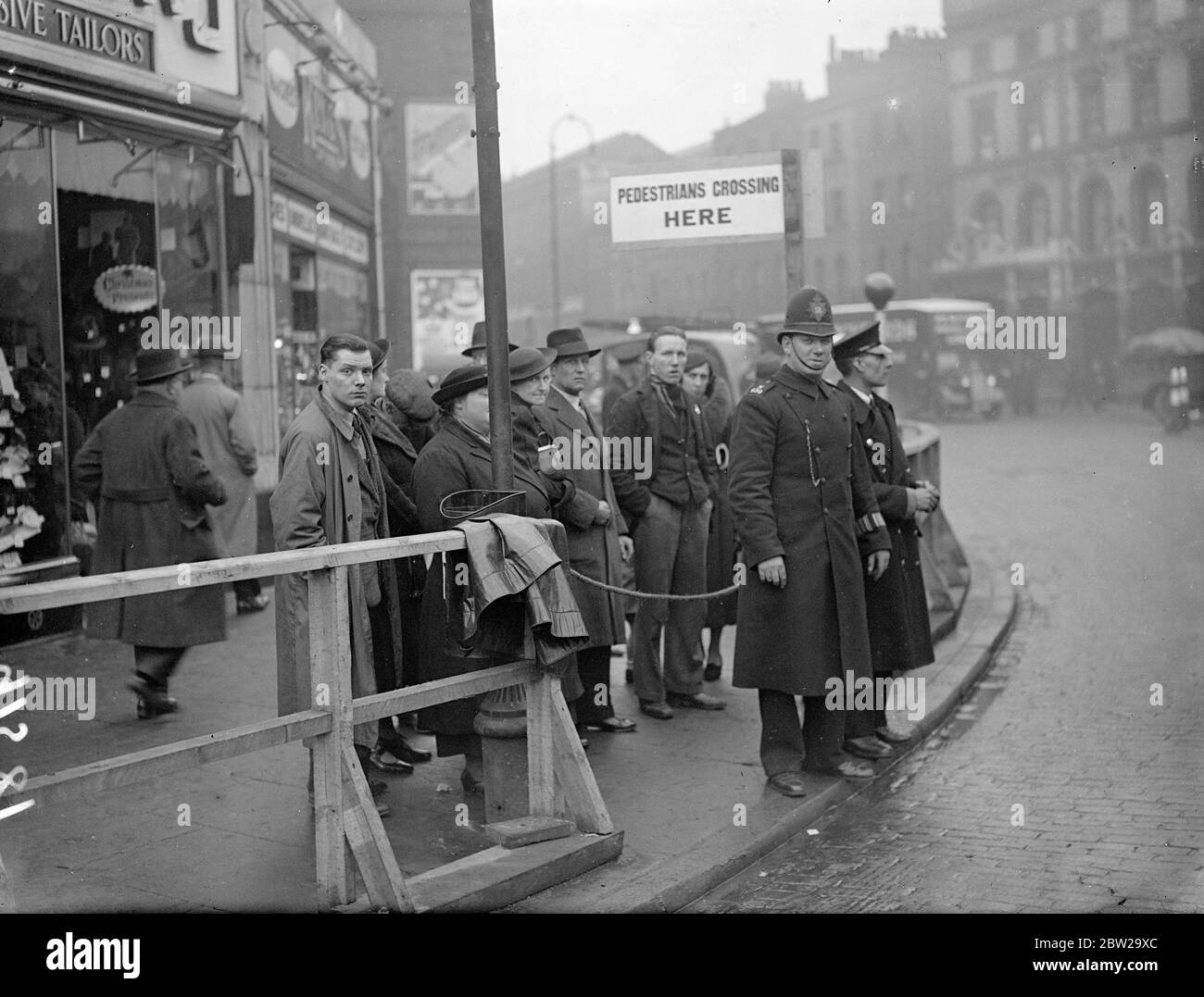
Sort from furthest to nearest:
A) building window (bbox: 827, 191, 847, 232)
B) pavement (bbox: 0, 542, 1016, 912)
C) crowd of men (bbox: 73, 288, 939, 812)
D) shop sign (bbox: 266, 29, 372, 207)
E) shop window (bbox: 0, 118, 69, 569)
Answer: building window (bbox: 827, 191, 847, 232) → shop sign (bbox: 266, 29, 372, 207) → shop window (bbox: 0, 118, 69, 569) → crowd of men (bbox: 73, 288, 939, 812) → pavement (bbox: 0, 542, 1016, 912)

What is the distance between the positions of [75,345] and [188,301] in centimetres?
162

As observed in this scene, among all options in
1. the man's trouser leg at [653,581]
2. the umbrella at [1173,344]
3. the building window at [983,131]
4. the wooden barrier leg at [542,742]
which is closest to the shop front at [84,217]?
the man's trouser leg at [653,581]

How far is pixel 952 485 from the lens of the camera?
21.6 meters

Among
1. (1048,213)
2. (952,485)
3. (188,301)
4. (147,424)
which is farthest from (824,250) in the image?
(147,424)

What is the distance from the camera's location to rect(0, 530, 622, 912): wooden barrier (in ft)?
11.7

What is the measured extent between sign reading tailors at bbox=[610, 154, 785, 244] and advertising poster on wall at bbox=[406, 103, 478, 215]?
17.4 meters

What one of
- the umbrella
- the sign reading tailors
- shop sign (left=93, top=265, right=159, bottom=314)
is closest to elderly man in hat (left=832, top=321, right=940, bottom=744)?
the sign reading tailors

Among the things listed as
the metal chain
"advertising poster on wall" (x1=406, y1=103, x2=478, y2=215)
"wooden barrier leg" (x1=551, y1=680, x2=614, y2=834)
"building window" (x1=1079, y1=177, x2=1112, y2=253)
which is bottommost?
"wooden barrier leg" (x1=551, y1=680, x2=614, y2=834)

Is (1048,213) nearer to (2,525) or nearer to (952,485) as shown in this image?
(952,485)

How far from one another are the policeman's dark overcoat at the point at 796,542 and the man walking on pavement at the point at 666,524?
4.14ft

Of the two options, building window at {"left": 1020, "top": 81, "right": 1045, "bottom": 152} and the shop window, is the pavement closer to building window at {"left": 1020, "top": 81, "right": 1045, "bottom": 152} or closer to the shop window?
the shop window

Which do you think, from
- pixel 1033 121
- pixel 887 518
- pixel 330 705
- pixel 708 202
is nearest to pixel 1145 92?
pixel 1033 121

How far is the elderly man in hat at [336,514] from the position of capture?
539 cm

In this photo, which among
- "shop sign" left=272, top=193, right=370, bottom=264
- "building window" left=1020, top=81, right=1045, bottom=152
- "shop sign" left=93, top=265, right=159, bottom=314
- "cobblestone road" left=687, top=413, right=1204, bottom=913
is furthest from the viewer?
"building window" left=1020, top=81, right=1045, bottom=152
